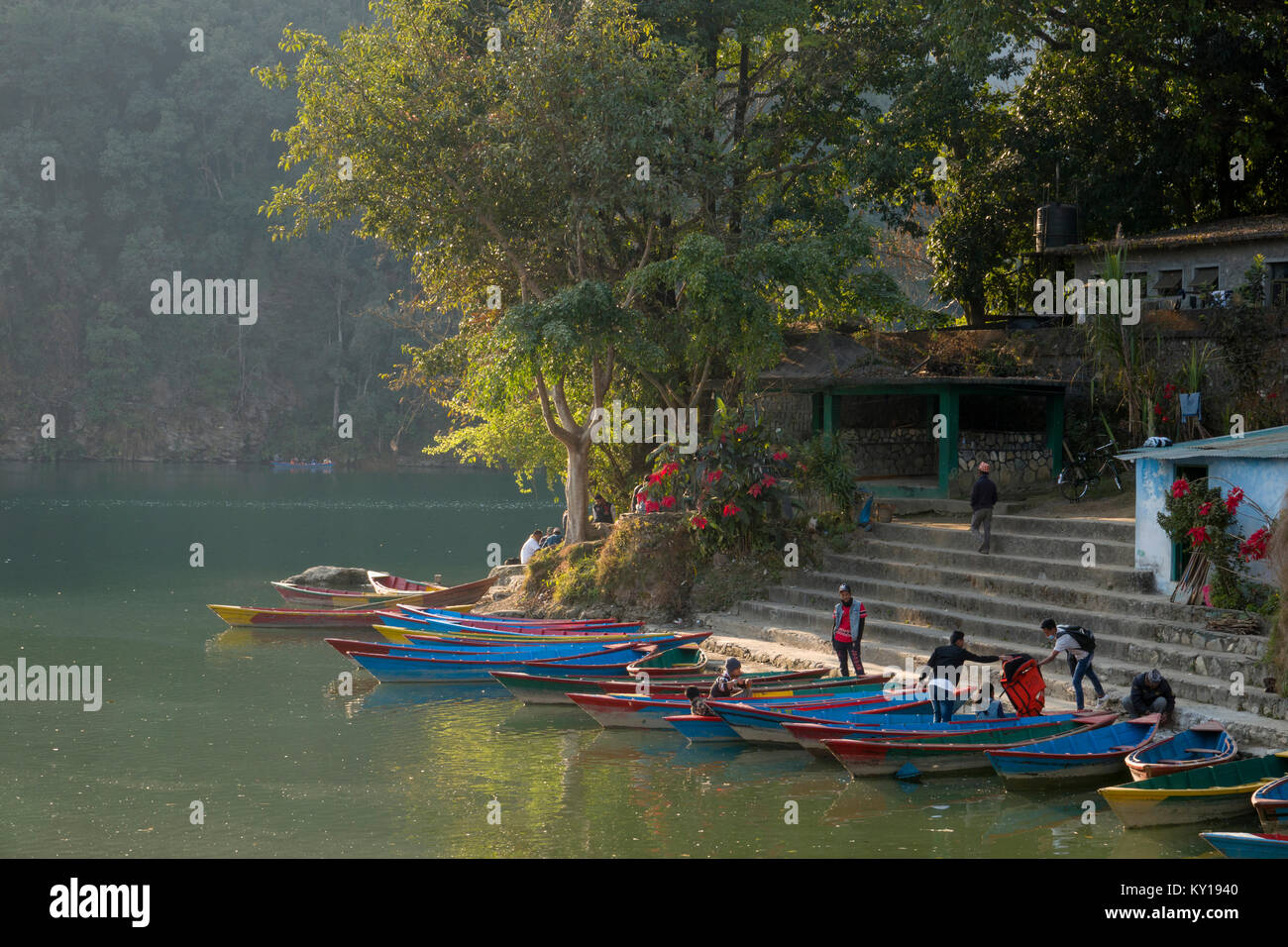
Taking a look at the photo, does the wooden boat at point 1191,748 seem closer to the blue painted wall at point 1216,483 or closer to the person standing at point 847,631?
the blue painted wall at point 1216,483

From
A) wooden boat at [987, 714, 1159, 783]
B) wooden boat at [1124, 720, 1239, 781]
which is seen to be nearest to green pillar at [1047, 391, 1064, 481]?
wooden boat at [987, 714, 1159, 783]

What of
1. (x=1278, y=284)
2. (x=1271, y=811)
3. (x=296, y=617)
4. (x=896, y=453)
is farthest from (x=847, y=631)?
(x=296, y=617)

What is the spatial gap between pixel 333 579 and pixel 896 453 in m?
11.4

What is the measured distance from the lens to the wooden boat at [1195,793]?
1098 centimetres

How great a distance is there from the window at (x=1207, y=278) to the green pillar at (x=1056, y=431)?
120 inches

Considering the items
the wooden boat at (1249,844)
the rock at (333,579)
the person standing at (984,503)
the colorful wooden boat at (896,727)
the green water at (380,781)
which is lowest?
the green water at (380,781)

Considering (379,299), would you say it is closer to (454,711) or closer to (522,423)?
(522,423)

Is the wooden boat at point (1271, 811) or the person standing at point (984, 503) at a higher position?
the person standing at point (984, 503)

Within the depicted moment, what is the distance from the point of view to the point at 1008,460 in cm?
2170

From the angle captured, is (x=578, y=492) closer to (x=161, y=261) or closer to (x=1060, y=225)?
(x=1060, y=225)

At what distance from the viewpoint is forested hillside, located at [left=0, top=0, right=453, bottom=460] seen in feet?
234

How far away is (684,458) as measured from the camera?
21172 mm

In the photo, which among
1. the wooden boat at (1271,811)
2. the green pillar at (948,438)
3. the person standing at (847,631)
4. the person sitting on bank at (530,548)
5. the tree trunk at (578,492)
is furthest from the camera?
the person sitting on bank at (530,548)

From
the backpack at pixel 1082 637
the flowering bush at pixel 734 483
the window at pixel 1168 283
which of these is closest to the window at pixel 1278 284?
the window at pixel 1168 283
